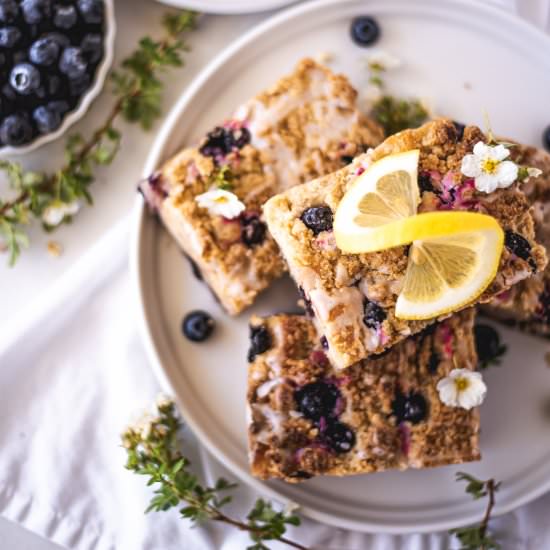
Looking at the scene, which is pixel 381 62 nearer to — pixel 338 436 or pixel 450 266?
pixel 450 266

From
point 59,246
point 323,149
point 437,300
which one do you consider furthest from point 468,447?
point 59,246

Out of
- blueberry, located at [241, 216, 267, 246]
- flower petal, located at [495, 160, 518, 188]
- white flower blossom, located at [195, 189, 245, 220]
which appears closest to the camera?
flower petal, located at [495, 160, 518, 188]

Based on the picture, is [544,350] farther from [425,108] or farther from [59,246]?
[59,246]

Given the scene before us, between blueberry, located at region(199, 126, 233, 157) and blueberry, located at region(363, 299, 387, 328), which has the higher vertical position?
blueberry, located at region(199, 126, 233, 157)

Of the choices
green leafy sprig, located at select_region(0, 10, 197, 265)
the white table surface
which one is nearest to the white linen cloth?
the white table surface

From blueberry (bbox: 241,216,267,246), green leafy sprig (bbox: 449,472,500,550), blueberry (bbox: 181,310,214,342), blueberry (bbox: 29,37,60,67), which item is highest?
blueberry (bbox: 29,37,60,67)

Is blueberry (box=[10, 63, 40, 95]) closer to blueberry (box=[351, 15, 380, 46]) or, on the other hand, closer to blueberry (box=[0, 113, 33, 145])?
blueberry (box=[0, 113, 33, 145])

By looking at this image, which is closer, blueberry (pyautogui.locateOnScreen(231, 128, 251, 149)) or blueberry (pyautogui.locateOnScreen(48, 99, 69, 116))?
blueberry (pyautogui.locateOnScreen(231, 128, 251, 149))
